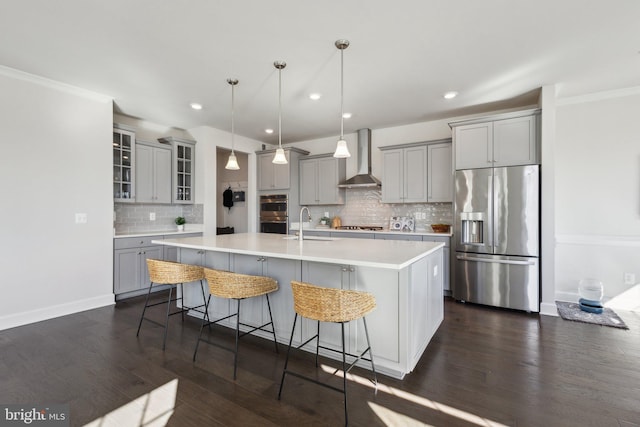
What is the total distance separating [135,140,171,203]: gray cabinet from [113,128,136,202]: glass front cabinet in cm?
13

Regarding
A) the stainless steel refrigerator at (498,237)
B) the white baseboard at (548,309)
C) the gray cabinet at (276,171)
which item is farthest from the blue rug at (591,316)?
the gray cabinet at (276,171)

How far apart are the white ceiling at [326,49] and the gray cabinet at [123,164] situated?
51cm

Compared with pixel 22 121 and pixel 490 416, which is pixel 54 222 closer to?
pixel 22 121

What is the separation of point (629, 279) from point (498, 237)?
1.66 metres

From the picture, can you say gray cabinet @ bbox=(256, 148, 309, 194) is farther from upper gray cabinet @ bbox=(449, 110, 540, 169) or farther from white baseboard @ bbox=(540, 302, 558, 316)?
white baseboard @ bbox=(540, 302, 558, 316)

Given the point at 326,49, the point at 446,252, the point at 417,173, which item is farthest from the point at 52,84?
the point at 446,252

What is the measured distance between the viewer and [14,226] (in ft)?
10.6

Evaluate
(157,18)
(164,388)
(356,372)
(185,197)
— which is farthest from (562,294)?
(185,197)

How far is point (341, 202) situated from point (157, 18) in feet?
13.1

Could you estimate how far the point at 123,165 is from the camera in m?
4.50

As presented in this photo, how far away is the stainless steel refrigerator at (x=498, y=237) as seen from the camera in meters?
3.69

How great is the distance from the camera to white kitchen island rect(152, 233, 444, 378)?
84.9 inches

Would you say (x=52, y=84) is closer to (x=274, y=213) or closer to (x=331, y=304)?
(x=274, y=213)

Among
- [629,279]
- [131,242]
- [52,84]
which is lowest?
[629,279]
